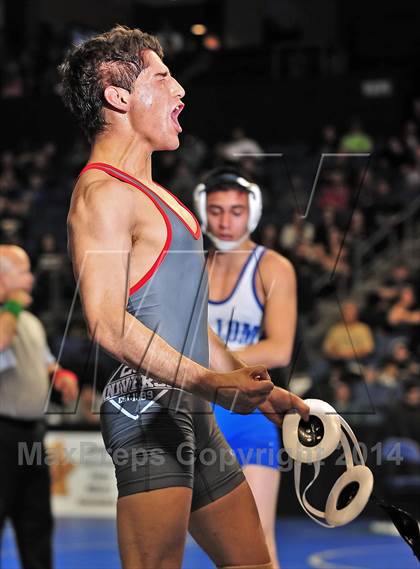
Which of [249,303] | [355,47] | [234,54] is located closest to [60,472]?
[249,303]

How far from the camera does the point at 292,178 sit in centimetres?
1338

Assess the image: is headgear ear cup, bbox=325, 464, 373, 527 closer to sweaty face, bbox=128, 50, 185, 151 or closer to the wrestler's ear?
sweaty face, bbox=128, 50, 185, 151

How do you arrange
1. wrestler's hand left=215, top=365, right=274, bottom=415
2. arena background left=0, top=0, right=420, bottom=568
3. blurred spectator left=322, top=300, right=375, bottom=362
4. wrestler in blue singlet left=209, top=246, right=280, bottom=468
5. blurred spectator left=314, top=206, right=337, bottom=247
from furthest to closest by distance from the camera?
1. blurred spectator left=314, top=206, right=337, bottom=247
2. blurred spectator left=322, top=300, right=375, bottom=362
3. arena background left=0, top=0, right=420, bottom=568
4. wrestler in blue singlet left=209, top=246, right=280, bottom=468
5. wrestler's hand left=215, top=365, right=274, bottom=415

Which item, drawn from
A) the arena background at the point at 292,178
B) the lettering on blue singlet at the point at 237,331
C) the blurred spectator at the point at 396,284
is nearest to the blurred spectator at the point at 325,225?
the arena background at the point at 292,178

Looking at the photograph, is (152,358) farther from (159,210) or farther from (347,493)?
(347,493)

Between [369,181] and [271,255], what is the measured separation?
11.1 m

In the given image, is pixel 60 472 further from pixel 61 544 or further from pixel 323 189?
pixel 323 189

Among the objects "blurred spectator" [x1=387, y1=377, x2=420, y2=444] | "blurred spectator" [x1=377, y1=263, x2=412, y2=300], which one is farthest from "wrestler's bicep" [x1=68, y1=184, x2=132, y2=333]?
"blurred spectator" [x1=377, y1=263, x2=412, y2=300]

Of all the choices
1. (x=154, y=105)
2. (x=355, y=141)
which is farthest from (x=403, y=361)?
(x=154, y=105)

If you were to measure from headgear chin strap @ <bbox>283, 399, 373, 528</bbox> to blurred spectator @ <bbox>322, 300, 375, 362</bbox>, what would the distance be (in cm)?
801

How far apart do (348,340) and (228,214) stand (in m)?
6.86

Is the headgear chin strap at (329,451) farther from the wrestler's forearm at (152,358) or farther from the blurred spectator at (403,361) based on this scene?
the blurred spectator at (403,361)

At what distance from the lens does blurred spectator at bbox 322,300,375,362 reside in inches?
455

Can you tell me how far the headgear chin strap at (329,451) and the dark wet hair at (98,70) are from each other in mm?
1117
